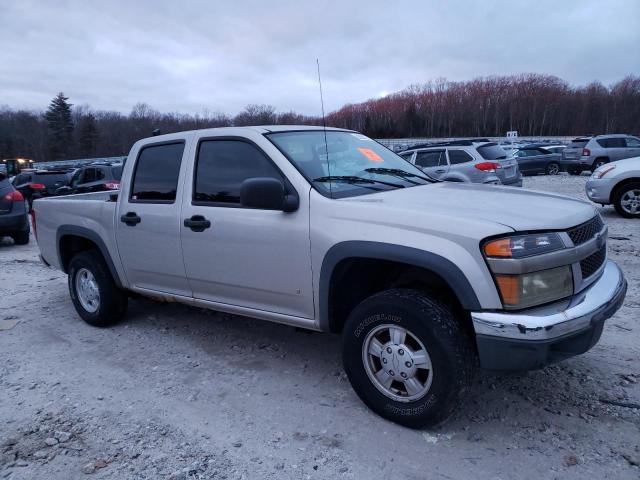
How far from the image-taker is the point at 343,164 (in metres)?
3.69

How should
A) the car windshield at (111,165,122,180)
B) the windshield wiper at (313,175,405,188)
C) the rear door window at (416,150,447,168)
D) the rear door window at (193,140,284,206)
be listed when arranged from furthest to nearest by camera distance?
1. the car windshield at (111,165,122,180)
2. the rear door window at (416,150,447,168)
3. the rear door window at (193,140,284,206)
4. the windshield wiper at (313,175,405,188)

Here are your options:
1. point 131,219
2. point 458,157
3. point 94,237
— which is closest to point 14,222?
point 94,237

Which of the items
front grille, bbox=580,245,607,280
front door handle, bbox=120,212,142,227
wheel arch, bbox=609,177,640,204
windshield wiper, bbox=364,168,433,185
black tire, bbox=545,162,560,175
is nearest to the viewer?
front grille, bbox=580,245,607,280

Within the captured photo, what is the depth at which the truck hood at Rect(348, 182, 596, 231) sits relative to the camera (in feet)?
8.87

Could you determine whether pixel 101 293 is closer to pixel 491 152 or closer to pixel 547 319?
pixel 547 319

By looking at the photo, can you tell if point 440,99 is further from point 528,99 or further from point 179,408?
point 179,408

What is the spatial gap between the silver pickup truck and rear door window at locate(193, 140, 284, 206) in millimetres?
11

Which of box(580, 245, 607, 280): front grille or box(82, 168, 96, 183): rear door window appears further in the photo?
box(82, 168, 96, 183): rear door window

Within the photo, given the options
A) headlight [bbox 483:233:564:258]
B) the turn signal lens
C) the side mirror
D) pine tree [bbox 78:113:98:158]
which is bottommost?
the turn signal lens

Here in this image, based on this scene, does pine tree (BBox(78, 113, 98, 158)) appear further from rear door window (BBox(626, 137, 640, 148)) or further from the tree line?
rear door window (BBox(626, 137, 640, 148))

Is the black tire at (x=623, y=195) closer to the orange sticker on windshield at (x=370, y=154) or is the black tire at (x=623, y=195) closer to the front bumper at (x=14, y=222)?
the orange sticker on windshield at (x=370, y=154)

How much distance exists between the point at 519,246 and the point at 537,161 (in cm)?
2455

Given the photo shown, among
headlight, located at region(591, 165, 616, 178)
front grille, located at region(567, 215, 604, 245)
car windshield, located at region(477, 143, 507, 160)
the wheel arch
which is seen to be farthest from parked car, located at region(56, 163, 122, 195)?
front grille, located at region(567, 215, 604, 245)

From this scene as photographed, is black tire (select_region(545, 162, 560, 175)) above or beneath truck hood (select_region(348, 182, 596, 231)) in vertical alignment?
beneath
